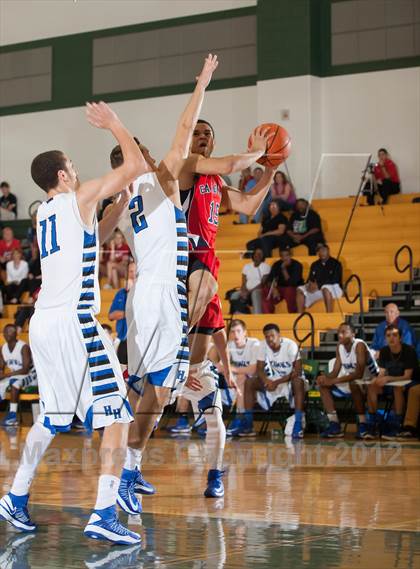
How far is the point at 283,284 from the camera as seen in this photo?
15.8 metres

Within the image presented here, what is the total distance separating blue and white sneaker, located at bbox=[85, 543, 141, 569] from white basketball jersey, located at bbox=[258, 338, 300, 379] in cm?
773

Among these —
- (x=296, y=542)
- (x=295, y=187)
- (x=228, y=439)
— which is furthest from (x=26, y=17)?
(x=296, y=542)

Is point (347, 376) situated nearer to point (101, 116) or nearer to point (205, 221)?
point (205, 221)

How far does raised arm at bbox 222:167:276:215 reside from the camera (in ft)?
21.7

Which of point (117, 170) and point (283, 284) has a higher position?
point (117, 170)

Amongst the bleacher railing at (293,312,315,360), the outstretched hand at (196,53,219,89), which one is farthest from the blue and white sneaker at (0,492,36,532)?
the bleacher railing at (293,312,315,360)

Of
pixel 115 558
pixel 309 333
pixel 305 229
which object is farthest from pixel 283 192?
pixel 115 558

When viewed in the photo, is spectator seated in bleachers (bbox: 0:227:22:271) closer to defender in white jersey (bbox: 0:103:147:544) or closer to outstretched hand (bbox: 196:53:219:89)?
outstretched hand (bbox: 196:53:219:89)

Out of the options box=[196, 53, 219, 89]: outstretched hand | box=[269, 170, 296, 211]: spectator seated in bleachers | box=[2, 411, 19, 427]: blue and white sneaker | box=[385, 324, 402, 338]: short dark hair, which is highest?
box=[269, 170, 296, 211]: spectator seated in bleachers

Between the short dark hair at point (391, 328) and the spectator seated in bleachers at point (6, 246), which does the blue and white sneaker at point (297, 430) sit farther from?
the spectator seated in bleachers at point (6, 246)

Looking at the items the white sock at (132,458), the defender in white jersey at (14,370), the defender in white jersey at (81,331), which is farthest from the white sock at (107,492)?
the defender in white jersey at (14,370)

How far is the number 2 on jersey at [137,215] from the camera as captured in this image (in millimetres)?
5980

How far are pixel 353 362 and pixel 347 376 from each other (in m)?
0.21

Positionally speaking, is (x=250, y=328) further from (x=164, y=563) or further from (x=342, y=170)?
(x=164, y=563)
